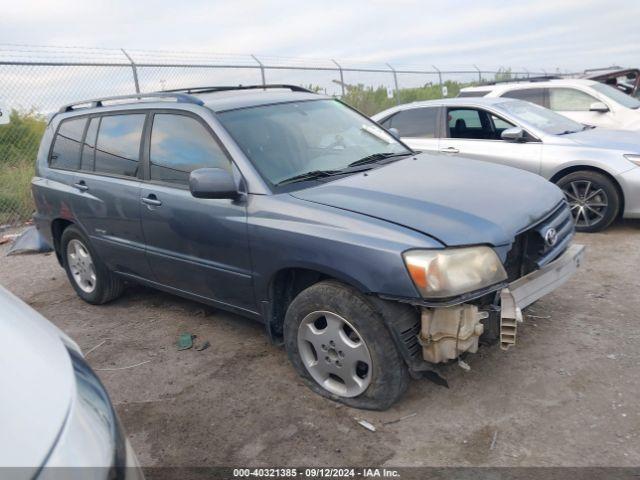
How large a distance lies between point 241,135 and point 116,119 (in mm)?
1440

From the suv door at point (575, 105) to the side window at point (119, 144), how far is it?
7.26 meters

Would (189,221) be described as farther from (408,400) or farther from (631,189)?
(631,189)

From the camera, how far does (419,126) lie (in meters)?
7.39

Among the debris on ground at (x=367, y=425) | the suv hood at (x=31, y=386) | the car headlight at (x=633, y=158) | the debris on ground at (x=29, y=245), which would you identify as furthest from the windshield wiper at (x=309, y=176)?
the debris on ground at (x=29, y=245)

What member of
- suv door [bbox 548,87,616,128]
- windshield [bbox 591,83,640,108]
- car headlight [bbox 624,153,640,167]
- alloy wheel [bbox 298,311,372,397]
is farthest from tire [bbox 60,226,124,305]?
windshield [bbox 591,83,640,108]

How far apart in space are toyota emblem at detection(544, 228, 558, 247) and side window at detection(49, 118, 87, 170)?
382 centimetres

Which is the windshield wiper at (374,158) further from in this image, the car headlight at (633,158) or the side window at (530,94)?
the side window at (530,94)

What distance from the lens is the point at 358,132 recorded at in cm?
424

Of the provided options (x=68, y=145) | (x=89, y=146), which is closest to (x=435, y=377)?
(x=89, y=146)

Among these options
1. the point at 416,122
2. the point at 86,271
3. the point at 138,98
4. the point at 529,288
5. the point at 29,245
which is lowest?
the point at 29,245

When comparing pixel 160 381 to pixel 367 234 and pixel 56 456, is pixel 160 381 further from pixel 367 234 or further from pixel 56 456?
pixel 56 456

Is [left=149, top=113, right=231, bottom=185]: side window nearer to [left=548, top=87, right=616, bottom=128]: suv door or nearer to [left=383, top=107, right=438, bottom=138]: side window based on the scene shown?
[left=383, top=107, right=438, bottom=138]: side window

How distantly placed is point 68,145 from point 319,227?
308cm

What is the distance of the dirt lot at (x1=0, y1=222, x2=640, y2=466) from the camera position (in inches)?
107
